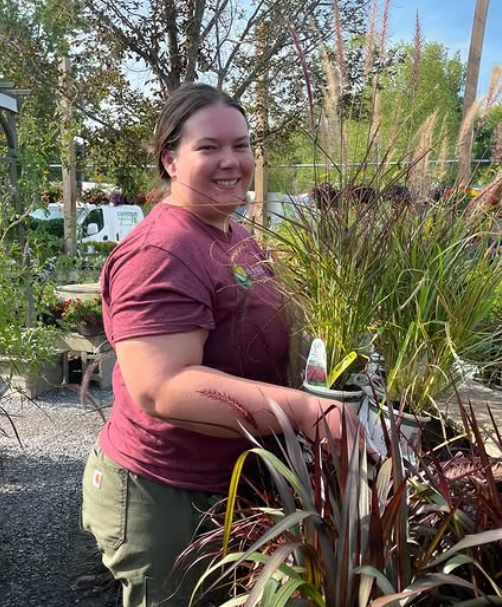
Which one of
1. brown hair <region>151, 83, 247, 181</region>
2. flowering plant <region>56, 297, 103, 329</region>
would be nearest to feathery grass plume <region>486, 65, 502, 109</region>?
brown hair <region>151, 83, 247, 181</region>

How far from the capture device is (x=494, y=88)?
1.77m

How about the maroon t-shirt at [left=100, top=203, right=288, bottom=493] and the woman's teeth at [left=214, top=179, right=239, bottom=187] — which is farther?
the woman's teeth at [left=214, top=179, right=239, bottom=187]

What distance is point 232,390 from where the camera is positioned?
1291 millimetres

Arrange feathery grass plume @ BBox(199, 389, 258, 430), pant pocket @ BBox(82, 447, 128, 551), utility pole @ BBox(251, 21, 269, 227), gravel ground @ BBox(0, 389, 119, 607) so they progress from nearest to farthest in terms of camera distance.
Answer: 1. feathery grass plume @ BBox(199, 389, 258, 430)
2. pant pocket @ BBox(82, 447, 128, 551)
3. gravel ground @ BBox(0, 389, 119, 607)
4. utility pole @ BBox(251, 21, 269, 227)

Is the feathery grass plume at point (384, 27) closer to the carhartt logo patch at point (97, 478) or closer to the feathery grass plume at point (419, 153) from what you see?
the feathery grass plume at point (419, 153)

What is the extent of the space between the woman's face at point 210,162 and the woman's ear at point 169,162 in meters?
0.02

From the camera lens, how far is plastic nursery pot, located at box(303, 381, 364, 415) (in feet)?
4.65

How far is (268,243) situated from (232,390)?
0.41 metres

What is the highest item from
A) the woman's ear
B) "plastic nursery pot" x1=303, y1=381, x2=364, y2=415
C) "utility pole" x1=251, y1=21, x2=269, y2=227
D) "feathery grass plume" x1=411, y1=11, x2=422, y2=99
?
"utility pole" x1=251, y1=21, x2=269, y2=227

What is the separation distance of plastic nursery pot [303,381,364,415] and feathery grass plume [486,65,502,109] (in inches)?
A: 34.6

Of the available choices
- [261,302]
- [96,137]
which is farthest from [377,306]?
[96,137]

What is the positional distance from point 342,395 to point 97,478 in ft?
2.19

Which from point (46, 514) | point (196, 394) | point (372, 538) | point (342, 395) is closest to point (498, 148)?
point (342, 395)

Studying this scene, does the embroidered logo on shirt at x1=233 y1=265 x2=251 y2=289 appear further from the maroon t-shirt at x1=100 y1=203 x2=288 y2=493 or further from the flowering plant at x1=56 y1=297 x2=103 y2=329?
the flowering plant at x1=56 y1=297 x2=103 y2=329
